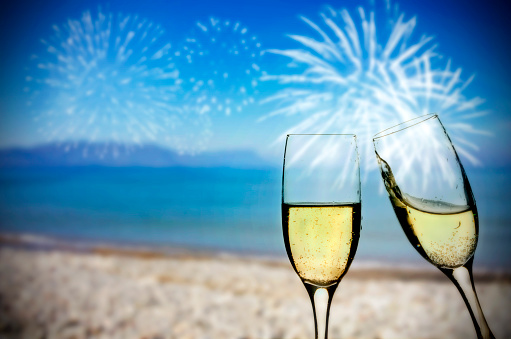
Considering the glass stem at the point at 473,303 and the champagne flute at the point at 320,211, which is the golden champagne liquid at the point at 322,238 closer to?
the champagne flute at the point at 320,211

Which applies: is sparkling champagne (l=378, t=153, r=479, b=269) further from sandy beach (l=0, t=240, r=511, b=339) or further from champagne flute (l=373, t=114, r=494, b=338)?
sandy beach (l=0, t=240, r=511, b=339)

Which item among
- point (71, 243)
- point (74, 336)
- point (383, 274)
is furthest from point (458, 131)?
point (71, 243)

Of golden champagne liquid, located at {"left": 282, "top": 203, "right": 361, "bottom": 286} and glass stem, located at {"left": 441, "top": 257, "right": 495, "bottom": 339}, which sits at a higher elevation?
golden champagne liquid, located at {"left": 282, "top": 203, "right": 361, "bottom": 286}

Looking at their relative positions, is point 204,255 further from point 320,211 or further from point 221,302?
point 320,211

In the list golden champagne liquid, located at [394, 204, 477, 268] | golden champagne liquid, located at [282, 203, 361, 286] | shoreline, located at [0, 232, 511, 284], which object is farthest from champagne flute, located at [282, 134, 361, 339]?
shoreline, located at [0, 232, 511, 284]

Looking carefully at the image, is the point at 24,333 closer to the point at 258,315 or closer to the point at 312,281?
the point at 258,315

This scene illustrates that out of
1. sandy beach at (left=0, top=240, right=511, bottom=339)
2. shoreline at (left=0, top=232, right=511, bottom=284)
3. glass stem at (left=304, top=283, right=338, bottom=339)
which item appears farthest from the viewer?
shoreline at (left=0, top=232, right=511, bottom=284)

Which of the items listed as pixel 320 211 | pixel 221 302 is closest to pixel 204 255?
pixel 221 302

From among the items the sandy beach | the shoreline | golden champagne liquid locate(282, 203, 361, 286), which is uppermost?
golden champagne liquid locate(282, 203, 361, 286)

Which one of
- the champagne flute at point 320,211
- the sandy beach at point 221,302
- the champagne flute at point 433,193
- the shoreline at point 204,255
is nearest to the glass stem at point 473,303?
the champagne flute at point 433,193
